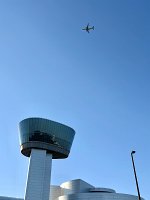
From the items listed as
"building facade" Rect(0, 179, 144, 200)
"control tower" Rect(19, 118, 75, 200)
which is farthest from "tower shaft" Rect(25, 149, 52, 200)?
"building facade" Rect(0, 179, 144, 200)

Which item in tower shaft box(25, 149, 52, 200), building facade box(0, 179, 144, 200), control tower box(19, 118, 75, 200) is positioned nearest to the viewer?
tower shaft box(25, 149, 52, 200)

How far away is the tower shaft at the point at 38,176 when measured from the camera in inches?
4956

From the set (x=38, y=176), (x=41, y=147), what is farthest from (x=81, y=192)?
(x=41, y=147)

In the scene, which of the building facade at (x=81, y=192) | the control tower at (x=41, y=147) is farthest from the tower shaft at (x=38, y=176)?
the building facade at (x=81, y=192)

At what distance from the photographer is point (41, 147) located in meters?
136

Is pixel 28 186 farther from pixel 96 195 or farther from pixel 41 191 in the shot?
pixel 96 195

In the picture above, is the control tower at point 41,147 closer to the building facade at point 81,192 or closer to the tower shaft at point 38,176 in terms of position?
the tower shaft at point 38,176

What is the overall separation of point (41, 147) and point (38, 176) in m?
13.3

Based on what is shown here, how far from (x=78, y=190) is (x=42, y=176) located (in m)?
31.4

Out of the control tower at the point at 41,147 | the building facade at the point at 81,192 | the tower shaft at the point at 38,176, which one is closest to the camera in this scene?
the tower shaft at the point at 38,176

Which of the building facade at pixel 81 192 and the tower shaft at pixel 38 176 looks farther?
the building facade at pixel 81 192

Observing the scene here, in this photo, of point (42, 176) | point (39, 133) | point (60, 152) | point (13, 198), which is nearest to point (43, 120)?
point (39, 133)

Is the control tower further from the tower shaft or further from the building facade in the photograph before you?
the building facade

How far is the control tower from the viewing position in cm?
12838
